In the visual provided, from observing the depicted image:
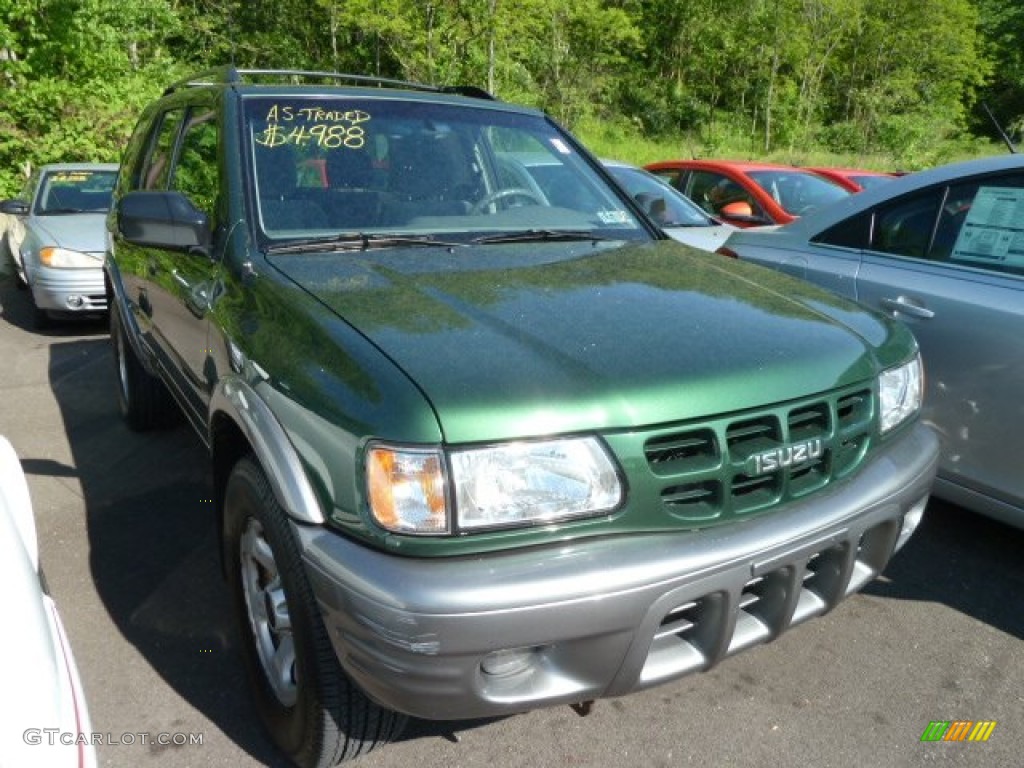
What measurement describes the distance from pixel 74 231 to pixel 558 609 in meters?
7.14

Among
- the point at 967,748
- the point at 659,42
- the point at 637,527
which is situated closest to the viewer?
the point at 637,527

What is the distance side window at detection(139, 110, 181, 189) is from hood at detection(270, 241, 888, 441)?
1624 mm

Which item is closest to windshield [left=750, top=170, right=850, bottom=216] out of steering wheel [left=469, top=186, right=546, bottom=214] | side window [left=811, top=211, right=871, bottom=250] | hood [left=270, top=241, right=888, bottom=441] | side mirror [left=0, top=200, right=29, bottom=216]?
side window [left=811, top=211, right=871, bottom=250]

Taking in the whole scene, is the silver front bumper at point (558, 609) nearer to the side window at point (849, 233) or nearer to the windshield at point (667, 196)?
the side window at point (849, 233)

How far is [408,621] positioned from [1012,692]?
2.03m

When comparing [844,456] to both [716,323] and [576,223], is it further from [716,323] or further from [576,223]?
[576,223]

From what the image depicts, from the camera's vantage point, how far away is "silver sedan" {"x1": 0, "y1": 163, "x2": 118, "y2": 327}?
274 inches

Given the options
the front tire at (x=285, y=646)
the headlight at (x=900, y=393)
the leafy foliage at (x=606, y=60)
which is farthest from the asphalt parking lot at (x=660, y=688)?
the leafy foliage at (x=606, y=60)

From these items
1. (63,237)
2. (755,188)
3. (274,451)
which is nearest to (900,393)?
(274,451)

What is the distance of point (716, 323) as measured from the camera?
87.2 inches

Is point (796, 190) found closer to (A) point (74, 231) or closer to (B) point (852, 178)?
(B) point (852, 178)

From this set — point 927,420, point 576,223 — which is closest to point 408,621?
point 576,223

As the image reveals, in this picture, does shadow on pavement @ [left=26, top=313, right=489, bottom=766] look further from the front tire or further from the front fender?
the front fender

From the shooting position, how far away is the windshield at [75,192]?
808 cm
